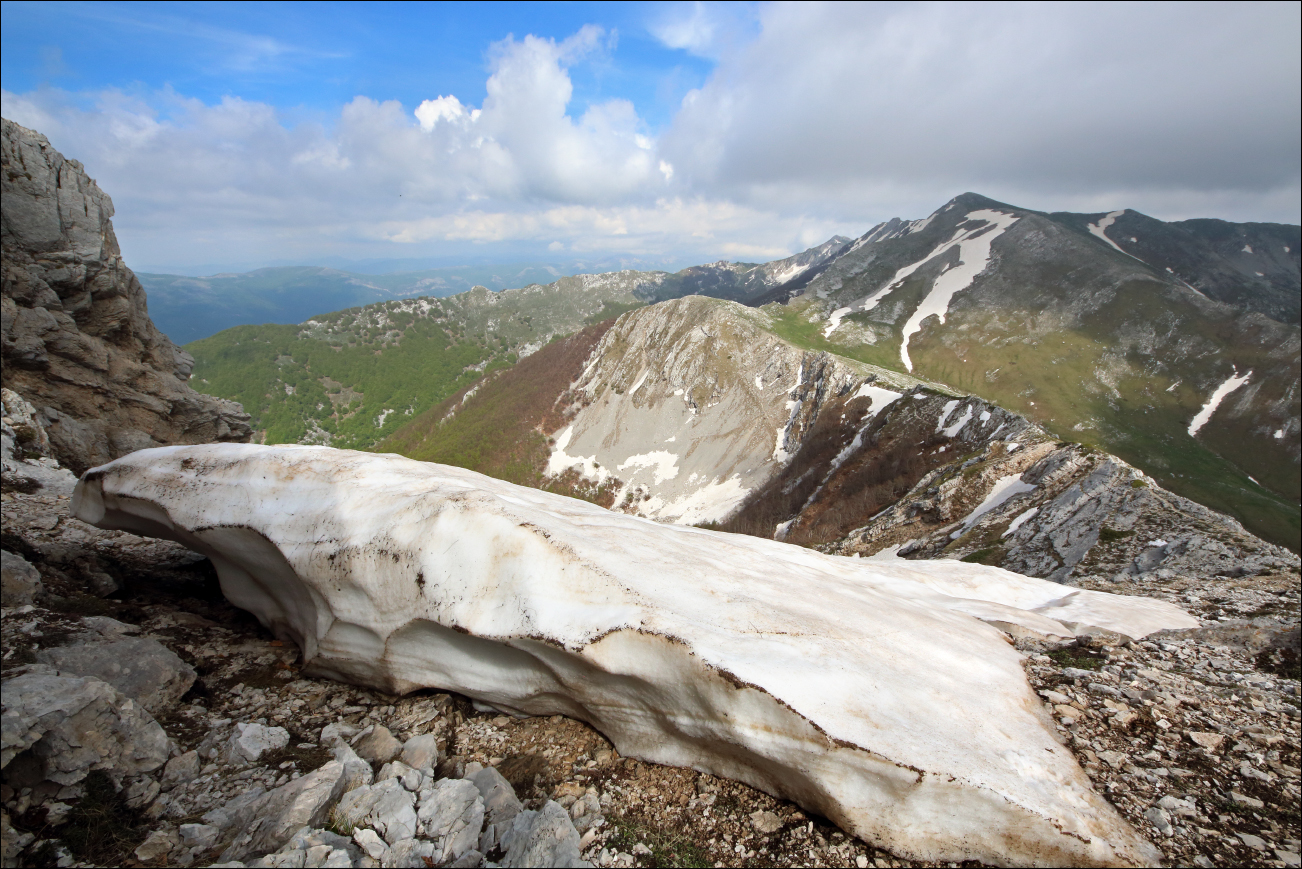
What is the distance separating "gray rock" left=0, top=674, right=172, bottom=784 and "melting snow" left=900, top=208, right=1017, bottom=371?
162 meters

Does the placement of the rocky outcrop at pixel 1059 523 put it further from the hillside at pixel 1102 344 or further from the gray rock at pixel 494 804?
the hillside at pixel 1102 344

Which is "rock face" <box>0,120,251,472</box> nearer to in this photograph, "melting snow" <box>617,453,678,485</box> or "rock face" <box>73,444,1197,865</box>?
"rock face" <box>73,444,1197,865</box>

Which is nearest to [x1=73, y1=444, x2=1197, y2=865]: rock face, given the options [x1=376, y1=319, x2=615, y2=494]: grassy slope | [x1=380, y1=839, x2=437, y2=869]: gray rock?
[x1=380, y1=839, x2=437, y2=869]: gray rock

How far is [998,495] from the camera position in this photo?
3403 cm

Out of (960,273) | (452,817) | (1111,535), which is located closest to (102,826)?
(452,817)

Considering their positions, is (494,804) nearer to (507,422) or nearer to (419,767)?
(419,767)

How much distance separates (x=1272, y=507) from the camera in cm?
7619

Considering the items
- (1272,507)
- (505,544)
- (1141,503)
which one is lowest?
(1272,507)

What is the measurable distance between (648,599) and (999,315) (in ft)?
614

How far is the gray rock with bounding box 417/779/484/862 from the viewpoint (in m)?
5.77

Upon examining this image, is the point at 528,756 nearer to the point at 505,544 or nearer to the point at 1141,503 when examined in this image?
the point at 505,544

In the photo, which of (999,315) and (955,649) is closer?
(955,649)

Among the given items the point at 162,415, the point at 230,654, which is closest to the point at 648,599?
the point at 230,654

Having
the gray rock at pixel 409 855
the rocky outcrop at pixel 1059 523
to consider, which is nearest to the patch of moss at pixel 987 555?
the rocky outcrop at pixel 1059 523
